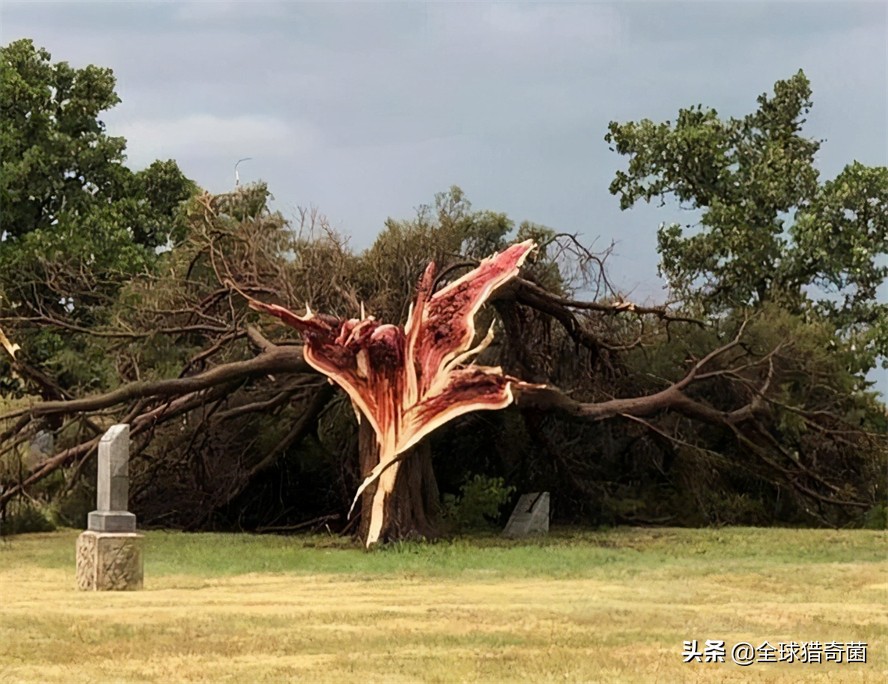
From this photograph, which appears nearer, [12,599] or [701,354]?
[12,599]

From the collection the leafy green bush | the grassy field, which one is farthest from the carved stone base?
the leafy green bush

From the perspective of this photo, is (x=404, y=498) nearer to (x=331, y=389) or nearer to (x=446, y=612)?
(x=331, y=389)

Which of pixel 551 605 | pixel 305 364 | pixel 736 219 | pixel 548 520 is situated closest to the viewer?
pixel 551 605

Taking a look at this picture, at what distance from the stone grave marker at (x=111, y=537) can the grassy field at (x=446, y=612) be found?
306 millimetres

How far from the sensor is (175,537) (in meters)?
18.3

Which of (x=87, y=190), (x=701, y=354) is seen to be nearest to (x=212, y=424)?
(x=701, y=354)

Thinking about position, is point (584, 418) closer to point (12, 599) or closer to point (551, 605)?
point (551, 605)

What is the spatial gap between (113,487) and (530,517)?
7.16 m

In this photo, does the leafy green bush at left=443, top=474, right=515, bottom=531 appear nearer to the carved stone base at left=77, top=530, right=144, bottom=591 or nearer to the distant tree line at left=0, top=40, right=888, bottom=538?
the distant tree line at left=0, top=40, right=888, bottom=538

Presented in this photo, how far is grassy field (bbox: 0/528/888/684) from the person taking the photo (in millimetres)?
8703

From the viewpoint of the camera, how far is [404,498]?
666 inches

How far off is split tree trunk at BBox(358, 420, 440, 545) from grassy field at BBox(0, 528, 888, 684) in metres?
0.48

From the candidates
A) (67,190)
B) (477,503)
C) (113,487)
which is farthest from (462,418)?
(67,190)

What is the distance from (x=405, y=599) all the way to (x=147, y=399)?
8.06 m
